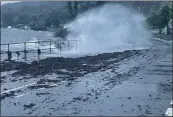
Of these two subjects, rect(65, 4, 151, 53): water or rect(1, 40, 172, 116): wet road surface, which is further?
rect(65, 4, 151, 53): water

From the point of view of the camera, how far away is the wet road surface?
9.87 m

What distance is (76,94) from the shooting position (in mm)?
12664

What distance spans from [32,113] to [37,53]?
22.4 meters

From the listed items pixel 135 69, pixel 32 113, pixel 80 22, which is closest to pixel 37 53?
pixel 135 69

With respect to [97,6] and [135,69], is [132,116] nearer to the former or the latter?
[135,69]

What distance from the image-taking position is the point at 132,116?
912 centimetres

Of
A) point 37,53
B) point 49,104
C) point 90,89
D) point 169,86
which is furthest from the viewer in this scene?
point 37,53

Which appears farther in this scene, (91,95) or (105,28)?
(105,28)

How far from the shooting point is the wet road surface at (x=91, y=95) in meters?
9.87

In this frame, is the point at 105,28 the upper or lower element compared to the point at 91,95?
lower

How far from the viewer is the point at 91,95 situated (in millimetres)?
12422

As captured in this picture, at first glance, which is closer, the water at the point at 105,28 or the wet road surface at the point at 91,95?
the wet road surface at the point at 91,95

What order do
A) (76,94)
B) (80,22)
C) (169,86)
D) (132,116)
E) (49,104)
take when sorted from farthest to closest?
(80,22), (169,86), (76,94), (49,104), (132,116)

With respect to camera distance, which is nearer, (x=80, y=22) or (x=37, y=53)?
(x=37, y=53)
